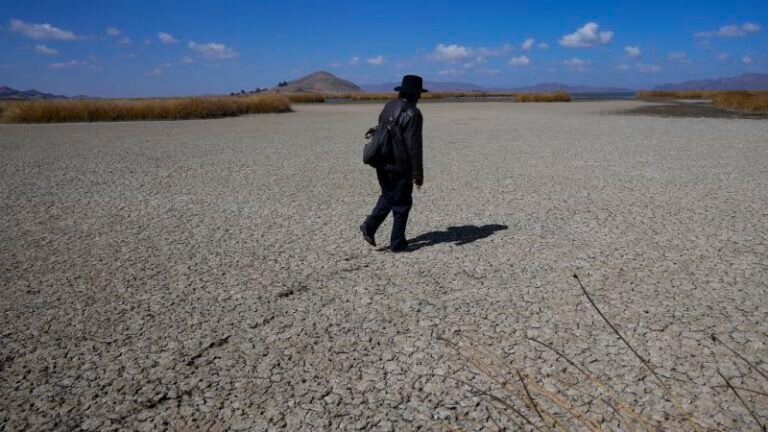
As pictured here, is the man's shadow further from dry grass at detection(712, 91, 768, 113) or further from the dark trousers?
dry grass at detection(712, 91, 768, 113)

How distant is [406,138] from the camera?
15.1 feet

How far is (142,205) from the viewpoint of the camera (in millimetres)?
7312

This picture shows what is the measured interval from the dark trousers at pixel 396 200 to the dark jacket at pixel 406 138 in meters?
0.11

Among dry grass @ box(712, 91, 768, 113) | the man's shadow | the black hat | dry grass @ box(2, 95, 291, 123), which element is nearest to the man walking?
the black hat

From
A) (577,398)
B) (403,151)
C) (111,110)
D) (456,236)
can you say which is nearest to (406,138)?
(403,151)

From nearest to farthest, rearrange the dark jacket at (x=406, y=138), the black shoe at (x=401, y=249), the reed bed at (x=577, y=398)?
the reed bed at (x=577, y=398) → the dark jacket at (x=406, y=138) → the black shoe at (x=401, y=249)

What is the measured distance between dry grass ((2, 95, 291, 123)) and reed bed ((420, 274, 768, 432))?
25900mm

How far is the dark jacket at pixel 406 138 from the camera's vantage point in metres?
4.56

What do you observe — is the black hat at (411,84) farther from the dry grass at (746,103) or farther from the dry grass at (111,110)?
the dry grass at (746,103)

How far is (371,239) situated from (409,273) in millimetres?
816

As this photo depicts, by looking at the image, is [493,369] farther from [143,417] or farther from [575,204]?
[575,204]

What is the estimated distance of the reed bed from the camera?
250 centimetres

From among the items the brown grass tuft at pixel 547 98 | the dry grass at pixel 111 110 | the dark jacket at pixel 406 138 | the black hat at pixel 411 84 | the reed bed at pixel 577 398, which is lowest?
the reed bed at pixel 577 398

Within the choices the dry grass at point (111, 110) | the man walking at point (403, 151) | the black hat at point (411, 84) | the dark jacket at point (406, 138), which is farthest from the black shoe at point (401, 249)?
the dry grass at point (111, 110)
